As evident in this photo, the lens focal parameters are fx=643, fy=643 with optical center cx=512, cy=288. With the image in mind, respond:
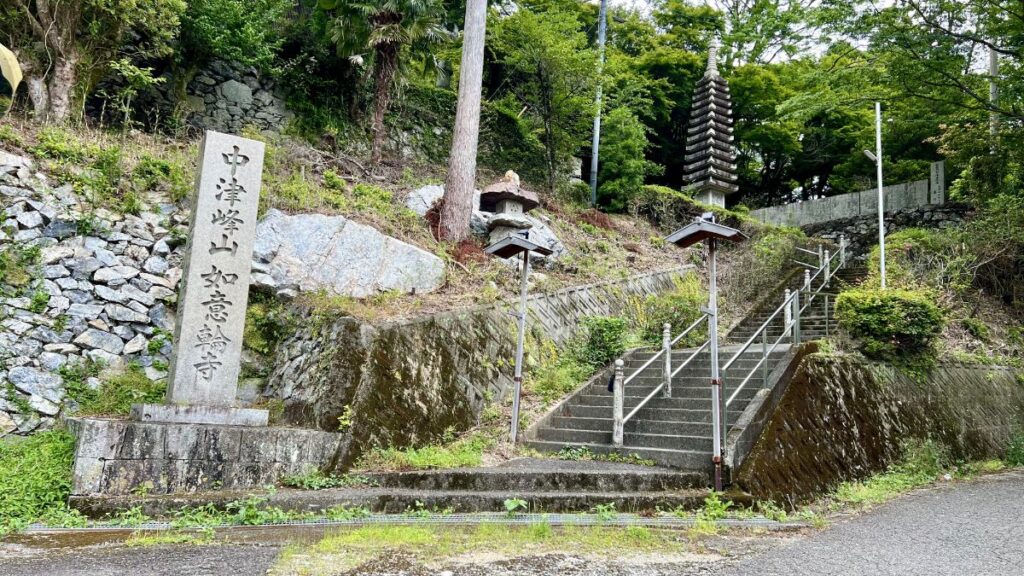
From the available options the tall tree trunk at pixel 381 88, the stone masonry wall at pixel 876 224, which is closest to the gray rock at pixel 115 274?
the tall tree trunk at pixel 381 88

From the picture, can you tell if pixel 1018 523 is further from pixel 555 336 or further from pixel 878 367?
pixel 555 336

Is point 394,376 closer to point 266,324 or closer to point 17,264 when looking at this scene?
point 266,324

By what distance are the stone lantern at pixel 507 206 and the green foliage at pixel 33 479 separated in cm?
811

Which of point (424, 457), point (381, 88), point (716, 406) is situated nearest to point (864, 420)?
point (716, 406)

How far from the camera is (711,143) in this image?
71.1 ft

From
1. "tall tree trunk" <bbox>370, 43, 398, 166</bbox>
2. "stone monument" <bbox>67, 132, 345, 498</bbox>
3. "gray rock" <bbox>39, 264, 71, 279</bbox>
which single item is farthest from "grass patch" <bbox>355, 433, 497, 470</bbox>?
"tall tree trunk" <bbox>370, 43, 398, 166</bbox>

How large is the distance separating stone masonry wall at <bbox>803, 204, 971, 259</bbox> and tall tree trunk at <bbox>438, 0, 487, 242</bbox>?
11228 millimetres

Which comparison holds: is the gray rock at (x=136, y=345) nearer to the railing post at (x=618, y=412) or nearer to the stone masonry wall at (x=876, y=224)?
the railing post at (x=618, y=412)

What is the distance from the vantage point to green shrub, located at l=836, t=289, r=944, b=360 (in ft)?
30.0

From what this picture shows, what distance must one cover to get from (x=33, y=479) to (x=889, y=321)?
10324mm

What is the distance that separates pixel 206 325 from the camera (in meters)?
7.02

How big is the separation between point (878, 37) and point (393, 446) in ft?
37.1

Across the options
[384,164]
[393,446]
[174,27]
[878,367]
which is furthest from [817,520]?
[174,27]

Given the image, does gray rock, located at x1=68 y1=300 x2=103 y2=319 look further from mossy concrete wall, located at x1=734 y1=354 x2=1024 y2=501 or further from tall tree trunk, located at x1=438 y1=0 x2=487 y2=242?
mossy concrete wall, located at x1=734 y1=354 x2=1024 y2=501
